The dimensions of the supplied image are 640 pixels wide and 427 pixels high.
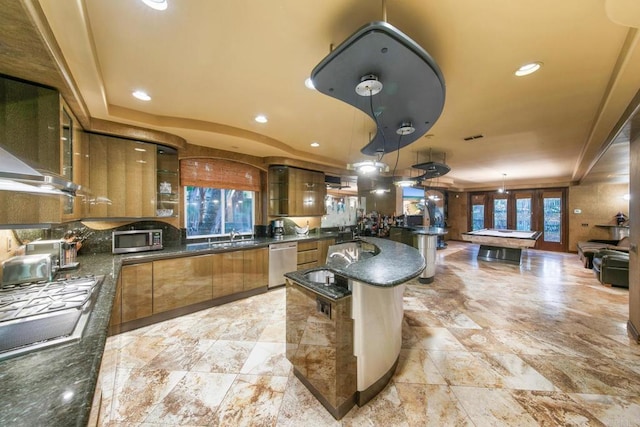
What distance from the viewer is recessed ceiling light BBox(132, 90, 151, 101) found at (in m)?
2.34

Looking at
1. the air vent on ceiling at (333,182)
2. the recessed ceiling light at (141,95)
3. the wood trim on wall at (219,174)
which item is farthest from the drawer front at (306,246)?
the recessed ceiling light at (141,95)

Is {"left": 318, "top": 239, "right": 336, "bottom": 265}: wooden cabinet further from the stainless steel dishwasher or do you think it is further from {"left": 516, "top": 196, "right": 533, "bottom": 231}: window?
{"left": 516, "top": 196, "right": 533, "bottom": 231}: window

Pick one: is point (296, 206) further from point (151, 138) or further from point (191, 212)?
point (151, 138)

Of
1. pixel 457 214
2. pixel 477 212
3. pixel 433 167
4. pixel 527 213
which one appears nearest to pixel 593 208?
pixel 527 213

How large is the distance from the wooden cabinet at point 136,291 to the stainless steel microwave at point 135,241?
382 millimetres

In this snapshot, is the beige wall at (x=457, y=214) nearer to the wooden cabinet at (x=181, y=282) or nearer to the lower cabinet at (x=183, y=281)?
the lower cabinet at (x=183, y=281)

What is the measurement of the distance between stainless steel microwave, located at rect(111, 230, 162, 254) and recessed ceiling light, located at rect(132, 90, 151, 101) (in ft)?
5.56

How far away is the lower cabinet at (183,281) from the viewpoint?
9.17 feet

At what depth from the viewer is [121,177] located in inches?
119

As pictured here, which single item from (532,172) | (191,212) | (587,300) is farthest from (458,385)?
(532,172)

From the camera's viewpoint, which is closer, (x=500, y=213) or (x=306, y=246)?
(x=306, y=246)

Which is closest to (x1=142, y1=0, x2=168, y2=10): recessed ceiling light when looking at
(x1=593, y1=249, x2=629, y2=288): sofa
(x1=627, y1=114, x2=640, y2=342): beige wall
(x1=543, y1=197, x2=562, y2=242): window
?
(x1=627, y1=114, x2=640, y2=342): beige wall

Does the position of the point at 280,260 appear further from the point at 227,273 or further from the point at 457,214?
the point at 457,214

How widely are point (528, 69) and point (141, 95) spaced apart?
3622mm
